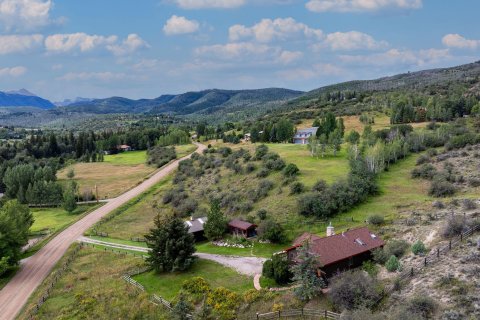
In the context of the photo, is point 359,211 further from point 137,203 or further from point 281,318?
point 137,203

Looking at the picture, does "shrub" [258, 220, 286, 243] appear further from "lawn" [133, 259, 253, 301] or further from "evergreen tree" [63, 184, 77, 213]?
"evergreen tree" [63, 184, 77, 213]

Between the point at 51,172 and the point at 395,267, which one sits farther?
the point at 51,172

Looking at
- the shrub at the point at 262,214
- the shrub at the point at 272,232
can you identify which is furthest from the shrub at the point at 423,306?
the shrub at the point at 262,214

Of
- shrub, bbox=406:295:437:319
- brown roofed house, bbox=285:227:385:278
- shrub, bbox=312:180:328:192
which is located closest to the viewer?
shrub, bbox=406:295:437:319

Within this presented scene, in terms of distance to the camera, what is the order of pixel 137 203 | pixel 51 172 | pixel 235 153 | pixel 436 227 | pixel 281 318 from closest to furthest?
pixel 281 318
pixel 436 227
pixel 137 203
pixel 235 153
pixel 51 172

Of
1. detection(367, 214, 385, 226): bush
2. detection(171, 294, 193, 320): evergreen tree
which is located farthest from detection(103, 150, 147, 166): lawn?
detection(171, 294, 193, 320): evergreen tree

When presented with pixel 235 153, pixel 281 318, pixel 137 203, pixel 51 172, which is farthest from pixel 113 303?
pixel 51 172

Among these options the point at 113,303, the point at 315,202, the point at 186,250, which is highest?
the point at 315,202

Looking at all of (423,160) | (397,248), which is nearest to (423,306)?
(397,248)
